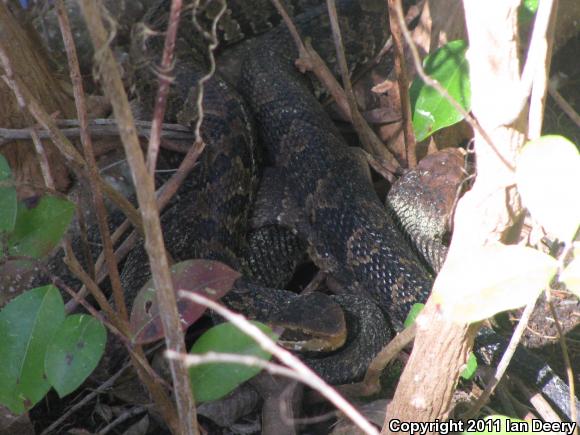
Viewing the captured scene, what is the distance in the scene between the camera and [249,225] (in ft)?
10.6

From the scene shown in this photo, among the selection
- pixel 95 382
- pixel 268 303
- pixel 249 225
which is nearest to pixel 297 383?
pixel 268 303

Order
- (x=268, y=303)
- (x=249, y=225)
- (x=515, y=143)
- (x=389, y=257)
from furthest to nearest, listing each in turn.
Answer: (x=249, y=225) → (x=389, y=257) → (x=268, y=303) → (x=515, y=143)

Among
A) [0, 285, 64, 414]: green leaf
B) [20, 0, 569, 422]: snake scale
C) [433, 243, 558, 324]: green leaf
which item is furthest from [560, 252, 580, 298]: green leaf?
[20, 0, 569, 422]: snake scale

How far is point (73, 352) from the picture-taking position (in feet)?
4.79

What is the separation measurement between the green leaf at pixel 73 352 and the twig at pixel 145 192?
0.79 ft

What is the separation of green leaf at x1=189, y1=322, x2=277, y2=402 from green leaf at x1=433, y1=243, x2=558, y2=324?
50cm

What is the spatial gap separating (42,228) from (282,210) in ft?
5.79

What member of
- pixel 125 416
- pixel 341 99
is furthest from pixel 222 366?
pixel 341 99

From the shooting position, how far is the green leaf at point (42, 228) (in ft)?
5.26

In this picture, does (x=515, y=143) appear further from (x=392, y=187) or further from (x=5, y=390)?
(x=392, y=187)

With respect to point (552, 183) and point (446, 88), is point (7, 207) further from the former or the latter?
point (446, 88)

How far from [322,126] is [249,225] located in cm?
66

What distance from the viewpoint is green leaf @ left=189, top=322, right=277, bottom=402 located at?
4.53ft

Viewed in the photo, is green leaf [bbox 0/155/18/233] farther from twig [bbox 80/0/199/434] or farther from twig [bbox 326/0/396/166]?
twig [bbox 326/0/396/166]
